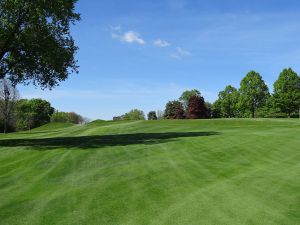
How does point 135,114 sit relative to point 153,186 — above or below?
above

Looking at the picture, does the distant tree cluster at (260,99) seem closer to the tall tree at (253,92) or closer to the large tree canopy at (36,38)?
the tall tree at (253,92)

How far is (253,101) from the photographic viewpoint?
345 ft

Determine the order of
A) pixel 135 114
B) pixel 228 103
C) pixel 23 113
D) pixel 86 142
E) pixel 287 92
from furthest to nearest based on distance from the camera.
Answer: pixel 135 114 < pixel 23 113 < pixel 228 103 < pixel 287 92 < pixel 86 142

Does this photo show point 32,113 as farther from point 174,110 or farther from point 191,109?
point 191,109

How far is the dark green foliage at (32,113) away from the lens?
12875 cm

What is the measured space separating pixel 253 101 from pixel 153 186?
96682 mm

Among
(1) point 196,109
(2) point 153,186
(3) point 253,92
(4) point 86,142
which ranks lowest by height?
(2) point 153,186

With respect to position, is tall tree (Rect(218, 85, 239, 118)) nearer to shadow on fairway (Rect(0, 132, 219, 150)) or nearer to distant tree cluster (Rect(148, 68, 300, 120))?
distant tree cluster (Rect(148, 68, 300, 120))

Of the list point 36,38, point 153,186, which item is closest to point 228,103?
point 36,38

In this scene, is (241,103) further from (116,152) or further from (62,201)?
(62,201)

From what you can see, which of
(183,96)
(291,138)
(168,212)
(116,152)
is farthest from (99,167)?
(183,96)

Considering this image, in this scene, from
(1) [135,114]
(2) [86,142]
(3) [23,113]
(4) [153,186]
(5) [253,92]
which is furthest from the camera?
(1) [135,114]

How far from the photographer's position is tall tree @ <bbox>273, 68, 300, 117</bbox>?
9069cm

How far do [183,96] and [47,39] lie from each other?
14666 centimetres
